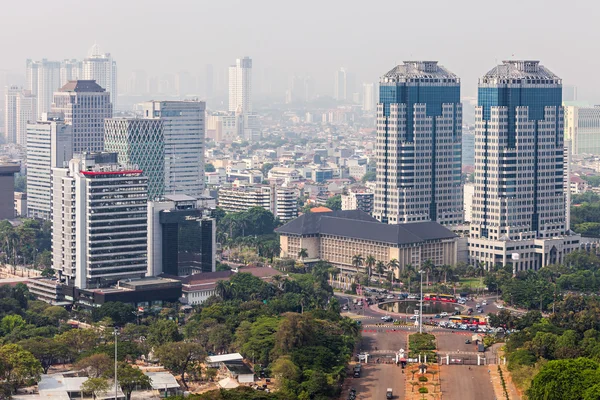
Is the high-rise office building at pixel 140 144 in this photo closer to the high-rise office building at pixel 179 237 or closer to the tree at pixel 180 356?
the high-rise office building at pixel 179 237

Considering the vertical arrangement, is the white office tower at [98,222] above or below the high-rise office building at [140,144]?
below

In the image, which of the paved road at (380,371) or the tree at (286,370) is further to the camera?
the paved road at (380,371)

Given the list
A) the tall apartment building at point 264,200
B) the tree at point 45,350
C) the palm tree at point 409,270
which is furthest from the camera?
the tall apartment building at point 264,200

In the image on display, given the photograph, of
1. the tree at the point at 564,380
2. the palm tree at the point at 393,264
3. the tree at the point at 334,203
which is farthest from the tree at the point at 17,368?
the tree at the point at 334,203

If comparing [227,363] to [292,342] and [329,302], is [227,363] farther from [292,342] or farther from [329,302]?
[329,302]

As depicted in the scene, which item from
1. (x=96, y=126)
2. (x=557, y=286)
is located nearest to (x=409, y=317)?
(x=557, y=286)

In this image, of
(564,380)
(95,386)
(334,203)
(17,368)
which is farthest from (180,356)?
(334,203)

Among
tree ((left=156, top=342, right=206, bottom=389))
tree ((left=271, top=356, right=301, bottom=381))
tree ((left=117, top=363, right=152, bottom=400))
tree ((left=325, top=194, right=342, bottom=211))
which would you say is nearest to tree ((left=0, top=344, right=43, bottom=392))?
tree ((left=117, top=363, right=152, bottom=400))

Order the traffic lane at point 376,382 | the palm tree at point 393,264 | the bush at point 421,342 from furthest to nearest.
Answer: the palm tree at point 393,264 → the bush at point 421,342 → the traffic lane at point 376,382

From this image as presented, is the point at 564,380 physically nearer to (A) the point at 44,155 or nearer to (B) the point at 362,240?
(B) the point at 362,240
